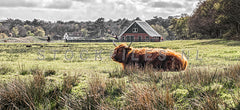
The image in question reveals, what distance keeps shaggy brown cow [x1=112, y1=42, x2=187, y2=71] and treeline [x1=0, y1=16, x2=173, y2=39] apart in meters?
91.5

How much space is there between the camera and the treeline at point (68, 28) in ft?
351

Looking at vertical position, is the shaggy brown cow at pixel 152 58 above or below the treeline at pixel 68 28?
below

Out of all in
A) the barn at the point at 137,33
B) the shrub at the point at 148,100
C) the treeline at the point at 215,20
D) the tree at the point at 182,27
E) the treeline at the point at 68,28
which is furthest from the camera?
the treeline at the point at 68,28

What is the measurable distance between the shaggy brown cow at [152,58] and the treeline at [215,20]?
2661 cm

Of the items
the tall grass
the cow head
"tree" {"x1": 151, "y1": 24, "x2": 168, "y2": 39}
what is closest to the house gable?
"tree" {"x1": 151, "y1": 24, "x2": 168, "y2": 39}

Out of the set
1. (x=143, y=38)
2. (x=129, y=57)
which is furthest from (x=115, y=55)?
(x=143, y=38)

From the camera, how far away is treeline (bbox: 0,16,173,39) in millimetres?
106938

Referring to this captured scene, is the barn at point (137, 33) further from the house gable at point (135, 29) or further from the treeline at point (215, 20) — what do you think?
the treeline at point (215, 20)

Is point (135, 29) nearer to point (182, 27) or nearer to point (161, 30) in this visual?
point (182, 27)

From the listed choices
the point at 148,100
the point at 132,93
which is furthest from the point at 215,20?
the point at 148,100

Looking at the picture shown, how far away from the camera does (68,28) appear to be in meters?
134

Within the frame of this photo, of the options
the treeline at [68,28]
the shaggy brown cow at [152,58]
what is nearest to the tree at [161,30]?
the treeline at [68,28]

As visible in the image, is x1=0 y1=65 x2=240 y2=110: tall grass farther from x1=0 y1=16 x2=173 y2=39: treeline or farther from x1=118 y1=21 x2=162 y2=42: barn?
x1=0 y1=16 x2=173 y2=39: treeline

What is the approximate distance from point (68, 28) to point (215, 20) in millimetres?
99982
